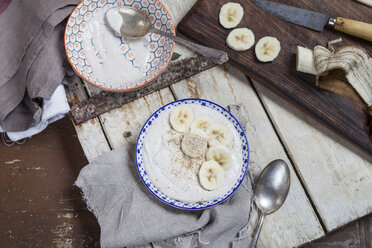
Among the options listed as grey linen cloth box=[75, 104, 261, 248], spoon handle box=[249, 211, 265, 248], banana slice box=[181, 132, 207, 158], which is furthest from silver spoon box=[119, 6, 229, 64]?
spoon handle box=[249, 211, 265, 248]

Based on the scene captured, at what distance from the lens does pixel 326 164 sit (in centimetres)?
113

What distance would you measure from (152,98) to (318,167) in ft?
1.93

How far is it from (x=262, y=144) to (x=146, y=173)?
0.39m

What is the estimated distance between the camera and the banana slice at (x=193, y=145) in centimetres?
103

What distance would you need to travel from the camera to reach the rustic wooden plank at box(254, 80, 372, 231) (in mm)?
1104

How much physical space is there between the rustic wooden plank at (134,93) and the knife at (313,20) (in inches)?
11.1

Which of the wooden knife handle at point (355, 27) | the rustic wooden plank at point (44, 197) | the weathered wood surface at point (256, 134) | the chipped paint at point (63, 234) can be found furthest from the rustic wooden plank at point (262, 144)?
the chipped paint at point (63, 234)

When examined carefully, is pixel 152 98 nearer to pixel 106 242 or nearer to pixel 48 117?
pixel 48 117

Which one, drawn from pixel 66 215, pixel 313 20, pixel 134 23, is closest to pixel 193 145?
pixel 134 23

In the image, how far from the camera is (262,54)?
1.14 metres

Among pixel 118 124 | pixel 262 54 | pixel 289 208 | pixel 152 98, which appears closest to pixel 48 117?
pixel 118 124

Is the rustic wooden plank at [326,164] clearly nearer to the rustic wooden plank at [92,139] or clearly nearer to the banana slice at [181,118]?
the banana slice at [181,118]

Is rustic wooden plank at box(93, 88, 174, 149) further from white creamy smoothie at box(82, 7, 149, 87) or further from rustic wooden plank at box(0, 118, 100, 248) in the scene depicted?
rustic wooden plank at box(0, 118, 100, 248)

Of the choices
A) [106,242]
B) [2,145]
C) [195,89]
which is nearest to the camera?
[106,242]
